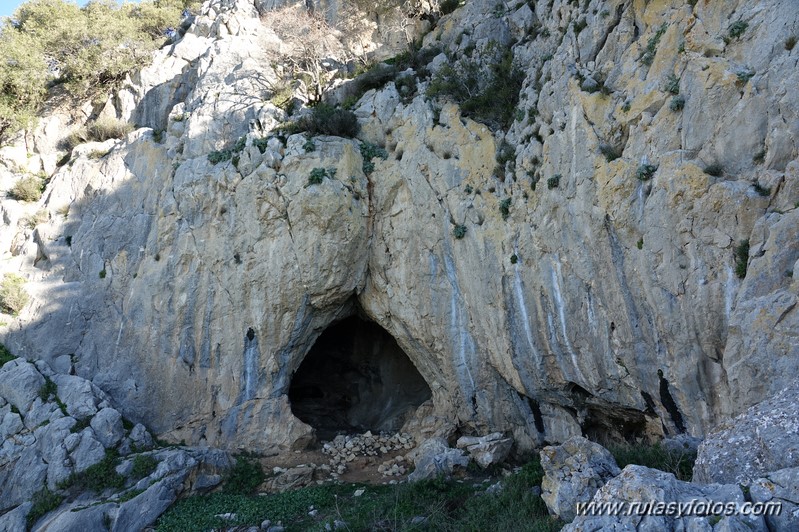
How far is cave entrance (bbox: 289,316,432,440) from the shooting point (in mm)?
17266

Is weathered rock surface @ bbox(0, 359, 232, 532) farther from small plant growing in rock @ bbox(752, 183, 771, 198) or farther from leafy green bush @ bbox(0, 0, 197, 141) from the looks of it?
small plant growing in rock @ bbox(752, 183, 771, 198)

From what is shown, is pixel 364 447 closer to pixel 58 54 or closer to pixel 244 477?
pixel 244 477

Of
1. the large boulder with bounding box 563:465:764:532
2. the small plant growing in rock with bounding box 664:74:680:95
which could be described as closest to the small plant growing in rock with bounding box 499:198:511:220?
the small plant growing in rock with bounding box 664:74:680:95

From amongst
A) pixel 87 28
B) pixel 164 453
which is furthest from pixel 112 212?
pixel 87 28

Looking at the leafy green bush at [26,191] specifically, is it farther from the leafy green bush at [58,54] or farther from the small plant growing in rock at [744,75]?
the small plant growing in rock at [744,75]

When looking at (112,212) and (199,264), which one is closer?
(199,264)

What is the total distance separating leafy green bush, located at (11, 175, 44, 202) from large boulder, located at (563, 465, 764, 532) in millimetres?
20381

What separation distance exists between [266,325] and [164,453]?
13.3 ft

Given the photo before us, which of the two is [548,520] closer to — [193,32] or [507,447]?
[507,447]

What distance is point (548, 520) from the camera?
7.47 metres

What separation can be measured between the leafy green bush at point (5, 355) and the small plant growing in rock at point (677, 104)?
17751mm

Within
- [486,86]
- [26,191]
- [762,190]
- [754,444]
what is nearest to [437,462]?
[754,444]

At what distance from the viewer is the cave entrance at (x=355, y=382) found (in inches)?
680

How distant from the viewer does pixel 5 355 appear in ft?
49.0
